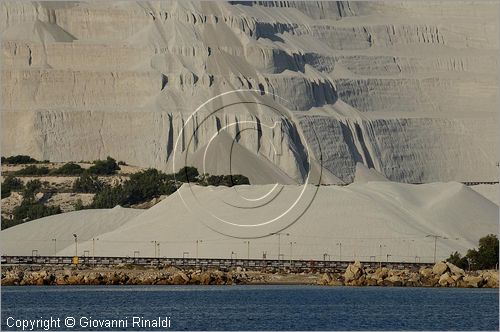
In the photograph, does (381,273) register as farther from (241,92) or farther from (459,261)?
(241,92)

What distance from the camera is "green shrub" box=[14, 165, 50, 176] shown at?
146 metres

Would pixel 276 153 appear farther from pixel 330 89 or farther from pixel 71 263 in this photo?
pixel 71 263

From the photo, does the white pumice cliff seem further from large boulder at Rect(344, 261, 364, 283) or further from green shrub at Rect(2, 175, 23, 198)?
large boulder at Rect(344, 261, 364, 283)

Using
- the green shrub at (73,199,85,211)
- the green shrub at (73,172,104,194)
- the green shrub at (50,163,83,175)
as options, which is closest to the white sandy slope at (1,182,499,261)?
the green shrub at (73,199,85,211)

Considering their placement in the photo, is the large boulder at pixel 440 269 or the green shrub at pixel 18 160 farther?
the green shrub at pixel 18 160

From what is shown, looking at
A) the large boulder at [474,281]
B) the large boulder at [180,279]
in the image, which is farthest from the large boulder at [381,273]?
the large boulder at [180,279]

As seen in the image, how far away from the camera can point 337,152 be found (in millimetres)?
165625

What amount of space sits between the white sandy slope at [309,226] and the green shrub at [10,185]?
28.3 m

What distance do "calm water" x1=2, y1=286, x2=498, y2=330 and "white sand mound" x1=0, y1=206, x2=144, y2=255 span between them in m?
22.6

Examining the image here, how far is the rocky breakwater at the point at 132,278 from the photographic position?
89.2 meters

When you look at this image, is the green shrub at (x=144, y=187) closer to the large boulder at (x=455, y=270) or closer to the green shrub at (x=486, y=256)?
the green shrub at (x=486, y=256)

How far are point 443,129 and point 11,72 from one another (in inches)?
1537

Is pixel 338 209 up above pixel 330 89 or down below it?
below

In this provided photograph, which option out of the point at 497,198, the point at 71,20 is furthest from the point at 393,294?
the point at 71,20
